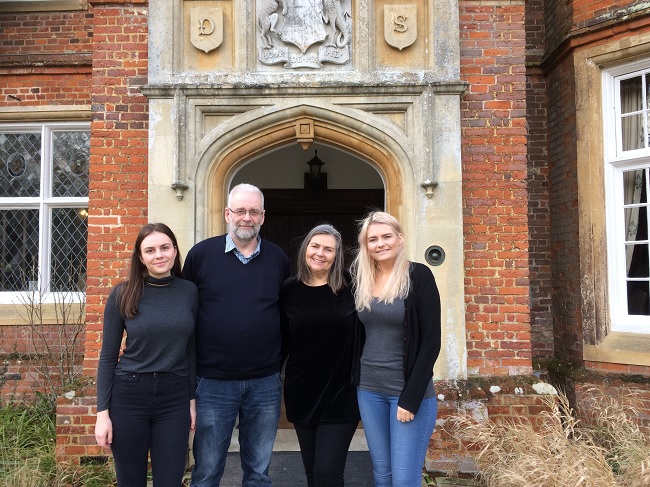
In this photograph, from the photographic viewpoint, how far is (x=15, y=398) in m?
5.95

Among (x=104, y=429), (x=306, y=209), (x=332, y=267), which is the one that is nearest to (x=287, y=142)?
(x=332, y=267)

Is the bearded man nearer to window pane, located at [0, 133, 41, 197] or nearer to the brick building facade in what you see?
the brick building facade

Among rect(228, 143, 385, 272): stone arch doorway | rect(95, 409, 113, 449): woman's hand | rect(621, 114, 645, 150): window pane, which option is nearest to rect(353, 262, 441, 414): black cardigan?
rect(95, 409, 113, 449): woman's hand

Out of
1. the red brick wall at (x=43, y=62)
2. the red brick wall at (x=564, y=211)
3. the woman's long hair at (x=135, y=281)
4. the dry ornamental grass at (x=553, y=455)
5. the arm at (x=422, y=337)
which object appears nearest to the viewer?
the arm at (x=422, y=337)

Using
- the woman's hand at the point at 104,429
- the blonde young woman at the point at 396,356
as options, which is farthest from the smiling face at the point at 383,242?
the woman's hand at the point at 104,429

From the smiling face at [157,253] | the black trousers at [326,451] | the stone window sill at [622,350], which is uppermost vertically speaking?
the smiling face at [157,253]

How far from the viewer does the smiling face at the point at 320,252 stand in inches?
118

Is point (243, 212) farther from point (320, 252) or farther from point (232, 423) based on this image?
point (232, 423)

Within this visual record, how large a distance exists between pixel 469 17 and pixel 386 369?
12.0ft

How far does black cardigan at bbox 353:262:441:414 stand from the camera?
2.78 m

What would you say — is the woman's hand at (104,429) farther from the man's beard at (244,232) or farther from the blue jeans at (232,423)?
the man's beard at (244,232)

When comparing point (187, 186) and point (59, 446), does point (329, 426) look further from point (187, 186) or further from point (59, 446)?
point (59, 446)

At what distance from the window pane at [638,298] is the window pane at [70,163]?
5.93 metres

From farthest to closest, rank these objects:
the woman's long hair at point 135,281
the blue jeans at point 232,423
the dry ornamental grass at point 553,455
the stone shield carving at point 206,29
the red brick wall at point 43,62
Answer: the red brick wall at point 43,62 < the stone shield carving at point 206,29 < the dry ornamental grass at point 553,455 < the blue jeans at point 232,423 < the woman's long hair at point 135,281
